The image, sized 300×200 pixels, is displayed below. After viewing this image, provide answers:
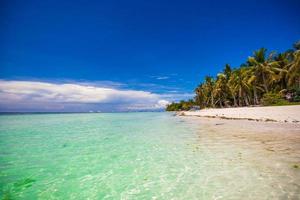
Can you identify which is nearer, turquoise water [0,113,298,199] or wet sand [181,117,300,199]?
wet sand [181,117,300,199]

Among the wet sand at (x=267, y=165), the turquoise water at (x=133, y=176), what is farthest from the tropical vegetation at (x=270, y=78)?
the turquoise water at (x=133, y=176)

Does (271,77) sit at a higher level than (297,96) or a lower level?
higher

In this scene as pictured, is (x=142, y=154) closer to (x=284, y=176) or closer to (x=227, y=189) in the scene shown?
(x=227, y=189)

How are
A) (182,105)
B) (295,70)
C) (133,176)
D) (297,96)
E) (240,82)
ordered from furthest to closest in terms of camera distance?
1. (182,105)
2. (240,82)
3. (297,96)
4. (295,70)
5. (133,176)

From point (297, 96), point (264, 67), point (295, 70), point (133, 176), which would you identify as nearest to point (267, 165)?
point (133, 176)

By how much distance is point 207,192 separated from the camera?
4.74 metres

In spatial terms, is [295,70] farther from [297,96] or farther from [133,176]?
[133,176]

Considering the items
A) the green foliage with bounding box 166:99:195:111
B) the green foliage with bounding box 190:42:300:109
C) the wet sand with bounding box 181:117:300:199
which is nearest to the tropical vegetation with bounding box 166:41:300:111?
the green foliage with bounding box 190:42:300:109

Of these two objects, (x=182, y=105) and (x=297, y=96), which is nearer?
(x=297, y=96)

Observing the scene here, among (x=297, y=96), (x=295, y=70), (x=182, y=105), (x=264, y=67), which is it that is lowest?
(x=297, y=96)

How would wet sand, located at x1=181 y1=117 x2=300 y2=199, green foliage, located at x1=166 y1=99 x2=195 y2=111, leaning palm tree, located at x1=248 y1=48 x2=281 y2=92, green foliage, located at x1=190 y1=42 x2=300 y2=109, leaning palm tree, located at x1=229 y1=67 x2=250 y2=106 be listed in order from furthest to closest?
1. green foliage, located at x1=166 y1=99 x2=195 y2=111
2. leaning palm tree, located at x1=229 y1=67 x2=250 y2=106
3. leaning palm tree, located at x1=248 y1=48 x2=281 y2=92
4. green foliage, located at x1=190 y1=42 x2=300 y2=109
5. wet sand, located at x1=181 y1=117 x2=300 y2=199

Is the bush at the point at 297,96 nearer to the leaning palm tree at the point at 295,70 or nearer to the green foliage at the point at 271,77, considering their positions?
the green foliage at the point at 271,77

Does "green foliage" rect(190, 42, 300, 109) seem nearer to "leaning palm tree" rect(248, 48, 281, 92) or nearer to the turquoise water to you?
"leaning palm tree" rect(248, 48, 281, 92)

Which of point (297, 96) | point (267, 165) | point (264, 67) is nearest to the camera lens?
point (267, 165)
